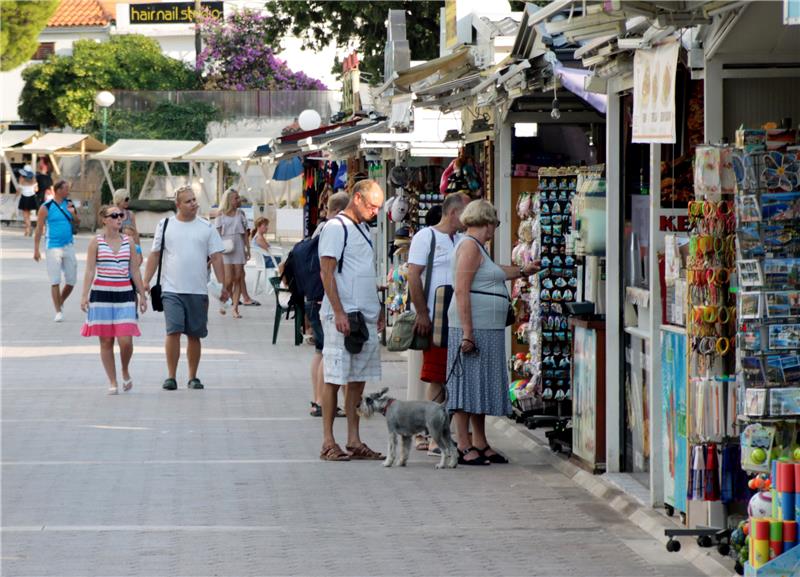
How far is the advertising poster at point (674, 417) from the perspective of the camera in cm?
756

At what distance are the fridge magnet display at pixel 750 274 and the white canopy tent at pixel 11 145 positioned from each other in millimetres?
42789

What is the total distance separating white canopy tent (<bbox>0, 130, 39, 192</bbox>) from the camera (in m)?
47.7

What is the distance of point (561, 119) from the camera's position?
12.1 m

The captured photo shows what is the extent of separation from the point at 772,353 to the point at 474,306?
3774 mm

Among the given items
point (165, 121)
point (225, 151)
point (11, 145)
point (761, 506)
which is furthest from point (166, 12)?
point (761, 506)

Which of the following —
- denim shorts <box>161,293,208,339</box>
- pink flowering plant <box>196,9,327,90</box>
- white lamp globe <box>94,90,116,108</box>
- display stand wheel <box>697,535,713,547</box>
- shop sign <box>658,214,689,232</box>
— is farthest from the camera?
pink flowering plant <box>196,9,327,90</box>

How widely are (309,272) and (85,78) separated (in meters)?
43.0

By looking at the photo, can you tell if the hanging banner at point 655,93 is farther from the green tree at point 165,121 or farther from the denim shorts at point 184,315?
the green tree at point 165,121

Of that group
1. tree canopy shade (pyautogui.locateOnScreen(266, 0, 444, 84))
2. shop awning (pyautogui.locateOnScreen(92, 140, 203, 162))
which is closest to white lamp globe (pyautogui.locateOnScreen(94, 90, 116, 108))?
shop awning (pyautogui.locateOnScreen(92, 140, 203, 162))

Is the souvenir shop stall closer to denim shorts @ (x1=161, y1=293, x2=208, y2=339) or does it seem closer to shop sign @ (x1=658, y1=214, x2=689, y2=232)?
shop sign @ (x1=658, y1=214, x2=689, y2=232)

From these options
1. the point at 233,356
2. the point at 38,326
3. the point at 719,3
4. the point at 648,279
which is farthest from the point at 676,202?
the point at 38,326

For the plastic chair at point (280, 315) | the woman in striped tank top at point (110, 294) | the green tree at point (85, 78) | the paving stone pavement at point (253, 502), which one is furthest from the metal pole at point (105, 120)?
the woman in striped tank top at point (110, 294)

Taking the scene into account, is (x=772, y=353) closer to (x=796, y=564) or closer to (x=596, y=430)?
(x=796, y=564)

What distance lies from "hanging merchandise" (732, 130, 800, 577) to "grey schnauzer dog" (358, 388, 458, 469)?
3.66 m
